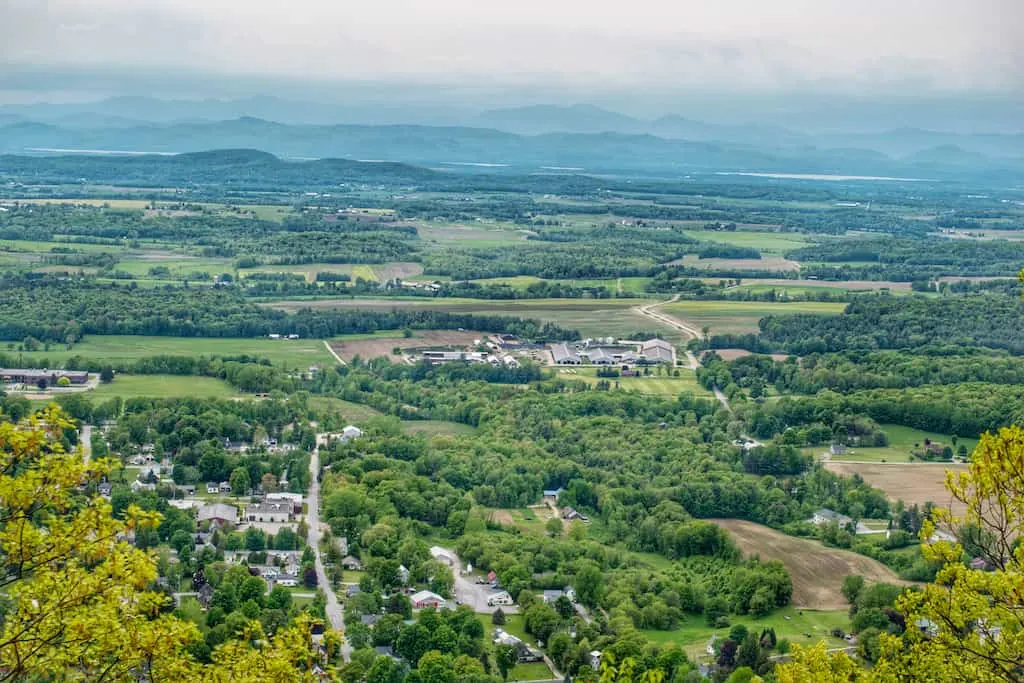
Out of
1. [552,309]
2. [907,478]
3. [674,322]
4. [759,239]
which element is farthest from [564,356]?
[759,239]

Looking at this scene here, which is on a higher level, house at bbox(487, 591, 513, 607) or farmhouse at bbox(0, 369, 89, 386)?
farmhouse at bbox(0, 369, 89, 386)

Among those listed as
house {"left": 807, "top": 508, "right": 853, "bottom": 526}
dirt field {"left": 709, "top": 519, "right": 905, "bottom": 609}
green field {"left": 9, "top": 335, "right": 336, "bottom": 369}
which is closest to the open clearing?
green field {"left": 9, "top": 335, "right": 336, "bottom": 369}

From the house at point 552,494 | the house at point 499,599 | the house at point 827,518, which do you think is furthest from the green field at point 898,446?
the house at point 499,599

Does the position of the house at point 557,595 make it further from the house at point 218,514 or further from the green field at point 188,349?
the green field at point 188,349

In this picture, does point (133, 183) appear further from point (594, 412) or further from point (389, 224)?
point (594, 412)

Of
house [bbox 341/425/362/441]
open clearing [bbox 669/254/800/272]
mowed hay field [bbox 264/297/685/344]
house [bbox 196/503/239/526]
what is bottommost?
house [bbox 196/503/239/526]

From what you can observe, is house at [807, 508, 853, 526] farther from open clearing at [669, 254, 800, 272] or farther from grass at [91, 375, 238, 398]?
open clearing at [669, 254, 800, 272]

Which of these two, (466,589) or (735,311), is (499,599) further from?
(735,311)
